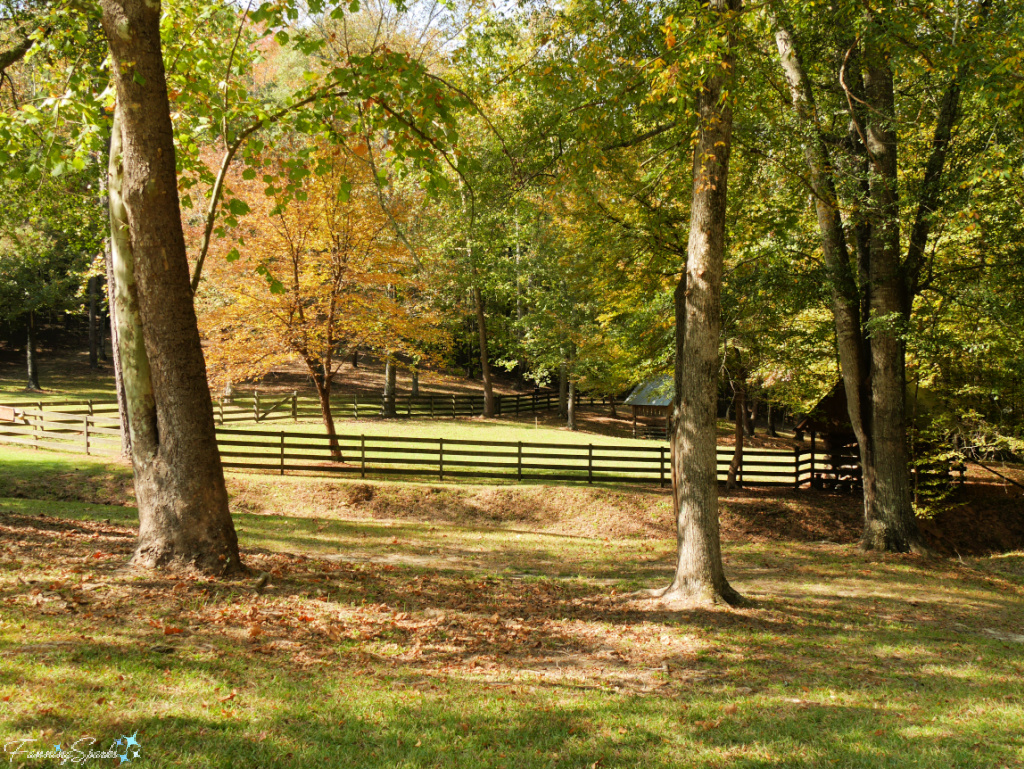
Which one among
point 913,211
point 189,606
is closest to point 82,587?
point 189,606

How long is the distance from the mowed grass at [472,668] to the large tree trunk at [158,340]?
51 centimetres

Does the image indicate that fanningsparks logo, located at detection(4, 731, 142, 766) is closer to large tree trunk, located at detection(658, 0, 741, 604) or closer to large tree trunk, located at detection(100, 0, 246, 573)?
large tree trunk, located at detection(100, 0, 246, 573)

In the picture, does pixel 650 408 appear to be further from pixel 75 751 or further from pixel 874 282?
pixel 75 751

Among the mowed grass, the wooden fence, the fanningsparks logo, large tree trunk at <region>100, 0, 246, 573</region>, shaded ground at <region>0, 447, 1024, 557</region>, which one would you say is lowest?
shaded ground at <region>0, 447, 1024, 557</region>

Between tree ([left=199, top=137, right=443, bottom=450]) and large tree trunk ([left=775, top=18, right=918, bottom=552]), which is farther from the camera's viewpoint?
tree ([left=199, top=137, right=443, bottom=450])

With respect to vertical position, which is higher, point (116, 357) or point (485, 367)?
point (485, 367)

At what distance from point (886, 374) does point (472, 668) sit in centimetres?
1020

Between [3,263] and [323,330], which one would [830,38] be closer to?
[323,330]

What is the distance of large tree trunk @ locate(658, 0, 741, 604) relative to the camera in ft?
25.8

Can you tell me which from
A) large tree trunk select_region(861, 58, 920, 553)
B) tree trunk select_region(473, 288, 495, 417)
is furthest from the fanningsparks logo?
tree trunk select_region(473, 288, 495, 417)

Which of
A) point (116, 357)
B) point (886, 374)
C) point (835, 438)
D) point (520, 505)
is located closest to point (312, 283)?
point (116, 357)

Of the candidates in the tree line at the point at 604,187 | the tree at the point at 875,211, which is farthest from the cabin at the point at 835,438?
the tree at the point at 875,211

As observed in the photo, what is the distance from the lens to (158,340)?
242 inches

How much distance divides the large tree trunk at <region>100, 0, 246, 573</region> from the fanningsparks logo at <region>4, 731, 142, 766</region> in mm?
2900
